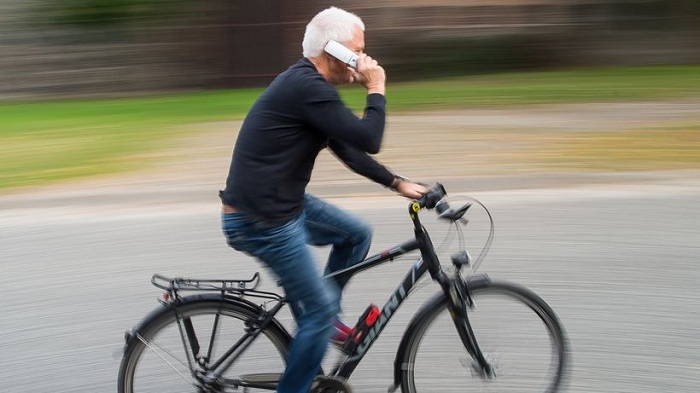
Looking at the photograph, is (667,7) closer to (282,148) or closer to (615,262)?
(615,262)

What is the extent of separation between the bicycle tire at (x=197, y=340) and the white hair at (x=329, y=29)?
3.50ft

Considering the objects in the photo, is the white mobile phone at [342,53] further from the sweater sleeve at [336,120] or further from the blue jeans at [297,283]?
the blue jeans at [297,283]

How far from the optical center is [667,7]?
1532cm

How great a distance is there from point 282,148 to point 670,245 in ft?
12.1

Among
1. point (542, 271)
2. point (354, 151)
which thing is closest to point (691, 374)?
point (542, 271)

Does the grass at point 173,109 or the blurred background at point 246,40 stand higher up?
the blurred background at point 246,40

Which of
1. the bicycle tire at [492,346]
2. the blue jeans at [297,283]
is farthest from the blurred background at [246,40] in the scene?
the blue jeans at [297,283]

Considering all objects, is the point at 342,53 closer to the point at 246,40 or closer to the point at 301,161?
the point at 301,161

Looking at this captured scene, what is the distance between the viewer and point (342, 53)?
339 centimetres

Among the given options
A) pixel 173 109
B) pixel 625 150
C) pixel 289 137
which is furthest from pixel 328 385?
pixel 173 109

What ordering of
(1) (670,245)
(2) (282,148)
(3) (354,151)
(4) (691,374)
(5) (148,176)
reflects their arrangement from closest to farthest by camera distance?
(2) (282,148), (3) (354,151), (4) (691,374), (1) (670,245), (5) (148,176)

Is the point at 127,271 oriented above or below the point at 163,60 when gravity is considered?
below

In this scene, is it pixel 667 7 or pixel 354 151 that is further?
pixel 667 7

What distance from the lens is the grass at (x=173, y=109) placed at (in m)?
9.44
